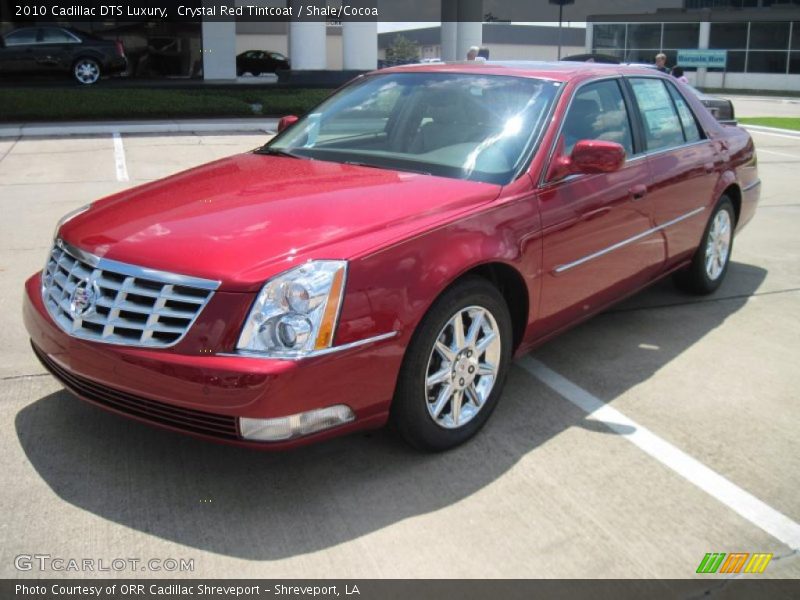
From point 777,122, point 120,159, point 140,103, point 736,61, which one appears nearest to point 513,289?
point 120,159

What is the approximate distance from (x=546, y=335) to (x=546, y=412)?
0.40 metres

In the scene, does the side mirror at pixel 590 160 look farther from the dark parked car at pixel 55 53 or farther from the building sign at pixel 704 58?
the building sign at pixel 704 58

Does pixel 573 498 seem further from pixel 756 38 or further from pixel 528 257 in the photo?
pixel 756 38

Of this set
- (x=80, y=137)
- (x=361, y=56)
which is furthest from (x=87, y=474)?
(x=361, y=56)

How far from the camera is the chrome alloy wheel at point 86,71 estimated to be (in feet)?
69.6

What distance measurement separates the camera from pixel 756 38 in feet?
153

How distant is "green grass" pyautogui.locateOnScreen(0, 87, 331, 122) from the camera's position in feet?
58.2

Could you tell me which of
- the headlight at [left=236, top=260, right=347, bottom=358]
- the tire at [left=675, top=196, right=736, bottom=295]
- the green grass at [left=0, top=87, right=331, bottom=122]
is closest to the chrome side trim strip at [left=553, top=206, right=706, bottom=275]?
the tire at [left=675, top=196, right=736, bottom=295]

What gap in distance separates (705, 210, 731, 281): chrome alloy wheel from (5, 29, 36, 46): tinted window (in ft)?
63.9

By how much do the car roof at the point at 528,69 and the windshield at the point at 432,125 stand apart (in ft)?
0.24

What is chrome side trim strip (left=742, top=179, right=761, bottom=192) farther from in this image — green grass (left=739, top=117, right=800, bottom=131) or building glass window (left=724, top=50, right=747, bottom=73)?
building glass window (left=724, top=50, right=747, bottom=73)

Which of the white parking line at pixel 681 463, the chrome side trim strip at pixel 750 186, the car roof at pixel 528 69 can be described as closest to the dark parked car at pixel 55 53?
the car roof at pixel 528 69

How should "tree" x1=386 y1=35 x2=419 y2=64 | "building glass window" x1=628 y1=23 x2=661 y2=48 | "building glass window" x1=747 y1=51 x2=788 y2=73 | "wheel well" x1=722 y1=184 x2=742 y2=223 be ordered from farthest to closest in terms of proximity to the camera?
1. "tree" x1=386 y1=35 x2=419 y2=64
2. "building glass window" x1=628 y1=23 x2=661 y2=48
3. "building glass window" x1=747 y1=51 x2=788 y2=73
4. "wheel well" x1=722 y1=184 x2=742 y2=223

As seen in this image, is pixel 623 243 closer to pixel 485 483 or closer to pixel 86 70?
pixel 485 483
